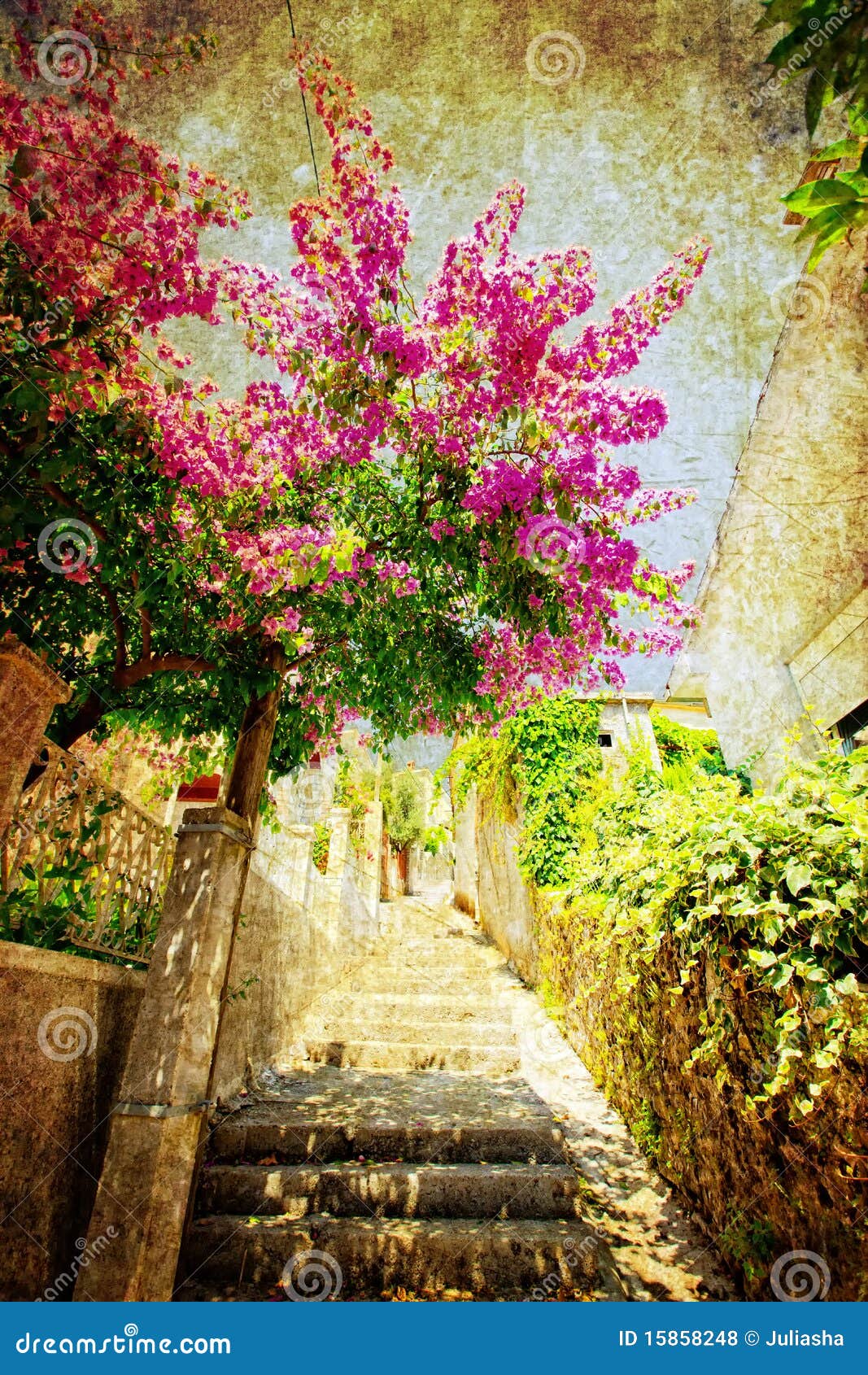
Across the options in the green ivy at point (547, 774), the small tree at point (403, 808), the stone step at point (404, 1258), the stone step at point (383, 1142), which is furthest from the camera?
the small tree at point (403, 808)

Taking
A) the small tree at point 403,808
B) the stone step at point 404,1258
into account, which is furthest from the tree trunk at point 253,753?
the small tree at point 403,808

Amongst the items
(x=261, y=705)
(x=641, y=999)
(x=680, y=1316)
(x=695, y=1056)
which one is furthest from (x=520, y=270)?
(x=680, y=1316)

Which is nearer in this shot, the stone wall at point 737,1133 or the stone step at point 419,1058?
the stone wall at point 737,1133

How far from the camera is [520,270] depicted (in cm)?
347

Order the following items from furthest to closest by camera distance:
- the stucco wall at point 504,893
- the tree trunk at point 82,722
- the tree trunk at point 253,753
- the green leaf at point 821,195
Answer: the stucco wall at point 504,893 → the tree trunk at point 253,753 → the tree trunk at point 82,722 → the green leaf at point 821,195

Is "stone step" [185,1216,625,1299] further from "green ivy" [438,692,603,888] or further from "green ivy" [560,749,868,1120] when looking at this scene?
"green ivy" [438,692,603,888]

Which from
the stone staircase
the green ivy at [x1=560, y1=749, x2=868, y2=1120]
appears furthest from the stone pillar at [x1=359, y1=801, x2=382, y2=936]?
the green ivy at [x1=560, y1=749, x2=868, y2=1120]

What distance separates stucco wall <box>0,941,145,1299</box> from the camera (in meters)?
2.66

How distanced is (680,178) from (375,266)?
4.22 meters

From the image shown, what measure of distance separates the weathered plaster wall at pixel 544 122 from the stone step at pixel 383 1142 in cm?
537

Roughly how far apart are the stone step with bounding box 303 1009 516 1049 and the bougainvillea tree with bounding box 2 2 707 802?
347 cm

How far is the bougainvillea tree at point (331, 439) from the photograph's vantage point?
117 inches

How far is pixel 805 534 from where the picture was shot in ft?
17.9

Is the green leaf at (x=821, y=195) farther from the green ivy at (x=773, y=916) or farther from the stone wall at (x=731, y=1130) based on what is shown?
the stone wall at (x=731, y=1130)
